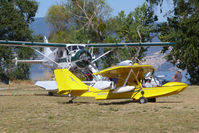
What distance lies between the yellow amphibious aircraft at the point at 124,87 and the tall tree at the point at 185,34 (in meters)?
3.11

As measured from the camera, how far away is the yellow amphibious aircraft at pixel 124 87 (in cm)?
1523

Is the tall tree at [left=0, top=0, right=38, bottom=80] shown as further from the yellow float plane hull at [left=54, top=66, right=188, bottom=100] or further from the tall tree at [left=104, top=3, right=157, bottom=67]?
the yellow float plane hull at [left=54, top=66, right=188, bottom=100]

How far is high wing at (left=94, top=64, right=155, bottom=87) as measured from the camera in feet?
50.5

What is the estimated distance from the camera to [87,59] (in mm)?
23234

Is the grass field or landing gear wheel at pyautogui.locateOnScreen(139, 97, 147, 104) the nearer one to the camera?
the grass field

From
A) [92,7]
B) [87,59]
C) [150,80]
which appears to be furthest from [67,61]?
[92,7]

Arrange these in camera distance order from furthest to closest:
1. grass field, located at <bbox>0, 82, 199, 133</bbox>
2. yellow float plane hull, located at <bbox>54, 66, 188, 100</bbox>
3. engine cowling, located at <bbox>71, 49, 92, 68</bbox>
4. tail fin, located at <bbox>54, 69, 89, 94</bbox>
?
engine cowling, located at <bbox>71, 49, 92, 68</bbox> < tail fin, located at <bbox>54, 69, 89, 94</bbox> < yellow float plane hull, located at <bbox>54, 66, 188, 100</bbox> < grass field, located at <bbox>0, 82, 199, 133</bbox>

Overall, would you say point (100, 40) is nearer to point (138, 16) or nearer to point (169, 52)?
point (138, 16)

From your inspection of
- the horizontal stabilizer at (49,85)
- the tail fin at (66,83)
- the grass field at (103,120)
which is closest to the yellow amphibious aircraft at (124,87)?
the tail fin at (66,83)

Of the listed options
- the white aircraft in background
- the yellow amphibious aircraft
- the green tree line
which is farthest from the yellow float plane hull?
the green tree line

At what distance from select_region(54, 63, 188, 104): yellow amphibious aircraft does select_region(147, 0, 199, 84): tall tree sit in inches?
123

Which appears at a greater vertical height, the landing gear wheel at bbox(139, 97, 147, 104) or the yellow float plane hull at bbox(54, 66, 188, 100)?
the yellow float plane hull at bbox(54, 66, 188, 100)

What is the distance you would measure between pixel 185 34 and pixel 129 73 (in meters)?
11.5

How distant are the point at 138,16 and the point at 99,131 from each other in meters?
36.1
